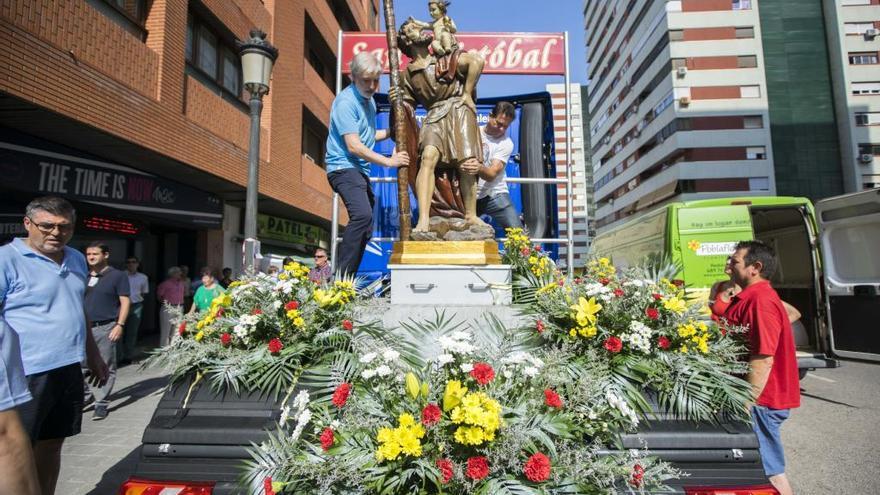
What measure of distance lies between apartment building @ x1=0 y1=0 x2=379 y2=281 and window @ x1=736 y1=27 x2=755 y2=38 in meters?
38.6

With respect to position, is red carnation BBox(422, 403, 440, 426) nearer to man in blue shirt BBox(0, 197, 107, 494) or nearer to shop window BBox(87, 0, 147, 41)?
man in blue shirt BBox(0, 197, 107, 494)

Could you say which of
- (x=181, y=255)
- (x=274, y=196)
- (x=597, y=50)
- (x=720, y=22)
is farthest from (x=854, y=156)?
(x=181, y=255)

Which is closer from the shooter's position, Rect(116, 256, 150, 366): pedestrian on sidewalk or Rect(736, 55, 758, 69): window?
Rect(116, 256, 150, 366): pedestrian on sidewalk

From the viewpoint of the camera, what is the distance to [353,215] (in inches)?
145

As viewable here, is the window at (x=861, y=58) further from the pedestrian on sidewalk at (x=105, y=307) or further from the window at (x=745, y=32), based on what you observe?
the pedestrian on sidewalk at (x=105, y=307)

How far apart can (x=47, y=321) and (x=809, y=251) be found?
9280 mm

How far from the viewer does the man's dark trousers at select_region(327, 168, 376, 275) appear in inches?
144

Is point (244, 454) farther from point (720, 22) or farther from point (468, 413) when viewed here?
point (720, 22)

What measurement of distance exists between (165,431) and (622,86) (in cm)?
5856

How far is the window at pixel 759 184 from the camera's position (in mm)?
38250

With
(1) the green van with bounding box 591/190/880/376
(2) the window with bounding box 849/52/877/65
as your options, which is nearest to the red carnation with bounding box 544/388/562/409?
(1) the green van with bounding box 591/190/880/376

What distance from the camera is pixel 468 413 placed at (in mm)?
1551

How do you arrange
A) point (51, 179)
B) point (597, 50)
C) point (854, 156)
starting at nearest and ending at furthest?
point (51, 179)
point (854, 156)
point (597, 50)

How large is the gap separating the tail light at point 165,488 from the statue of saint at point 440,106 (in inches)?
92.6
